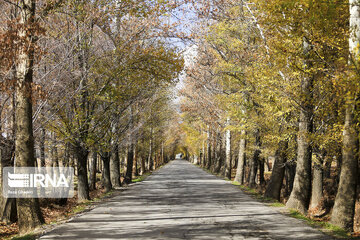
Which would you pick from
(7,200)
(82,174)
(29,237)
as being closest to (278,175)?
(82,174)

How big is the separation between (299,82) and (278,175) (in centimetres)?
526

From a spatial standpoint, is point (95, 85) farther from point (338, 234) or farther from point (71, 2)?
point (338, 234)

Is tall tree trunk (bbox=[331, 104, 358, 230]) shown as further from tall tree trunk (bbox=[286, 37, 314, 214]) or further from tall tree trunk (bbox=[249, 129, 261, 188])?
tall tree trunk (bbox=[249, 129, 261, 188])

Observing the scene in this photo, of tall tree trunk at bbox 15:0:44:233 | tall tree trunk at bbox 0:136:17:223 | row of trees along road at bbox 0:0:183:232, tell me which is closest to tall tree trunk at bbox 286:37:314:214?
row of trees along road at bbox 0:0:183:232

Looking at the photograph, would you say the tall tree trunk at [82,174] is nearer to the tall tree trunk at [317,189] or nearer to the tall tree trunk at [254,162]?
the tall tree trunk at [254,162]

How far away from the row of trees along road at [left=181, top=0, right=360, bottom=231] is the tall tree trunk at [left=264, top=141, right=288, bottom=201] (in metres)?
0.04

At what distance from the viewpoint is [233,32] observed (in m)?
20.7

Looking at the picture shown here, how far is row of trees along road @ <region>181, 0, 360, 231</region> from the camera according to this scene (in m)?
9.88

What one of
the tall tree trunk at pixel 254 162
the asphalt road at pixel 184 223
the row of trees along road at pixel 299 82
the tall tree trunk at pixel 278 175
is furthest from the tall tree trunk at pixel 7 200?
the tall tree trunk at pixel 254 162

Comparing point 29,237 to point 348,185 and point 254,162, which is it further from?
point 254,162

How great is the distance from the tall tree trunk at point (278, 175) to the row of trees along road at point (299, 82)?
0.04m

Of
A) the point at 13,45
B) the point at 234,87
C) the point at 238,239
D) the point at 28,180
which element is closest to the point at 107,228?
the point at 28,180

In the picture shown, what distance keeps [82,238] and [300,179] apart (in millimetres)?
8331

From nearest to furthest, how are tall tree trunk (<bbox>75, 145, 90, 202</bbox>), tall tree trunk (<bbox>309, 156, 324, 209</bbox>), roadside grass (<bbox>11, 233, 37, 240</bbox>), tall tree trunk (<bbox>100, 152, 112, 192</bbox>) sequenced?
roadside grass (<bbox>11, 233, 37, 240</bbox>) < tall tree trunk (<bbox>75, 145, 90, 202</bbox>) < tall tree trunk (<bbox>309, 156, 324, 209</bbox>) < tall tree trunk (<bbox>100, 152, 112, 192</bbox>)
